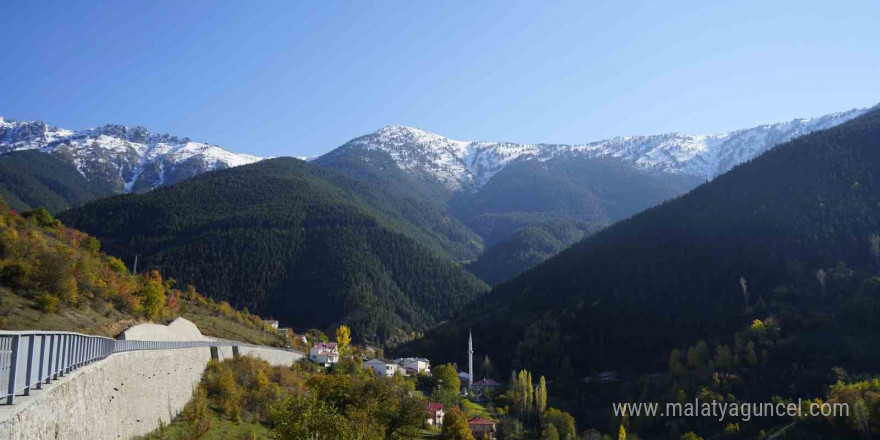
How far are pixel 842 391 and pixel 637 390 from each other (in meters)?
28.6

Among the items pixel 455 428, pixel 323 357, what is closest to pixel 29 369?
pixel 455 428

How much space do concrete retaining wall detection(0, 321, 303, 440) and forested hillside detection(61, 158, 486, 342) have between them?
109m

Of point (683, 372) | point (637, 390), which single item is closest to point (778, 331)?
point (683, 372)

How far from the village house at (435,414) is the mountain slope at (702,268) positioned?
145 ft

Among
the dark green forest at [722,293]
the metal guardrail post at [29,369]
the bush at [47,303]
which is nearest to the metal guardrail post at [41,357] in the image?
the metal guardrail post at [29,369]

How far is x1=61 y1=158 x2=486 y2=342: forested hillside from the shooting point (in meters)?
Answer: 157

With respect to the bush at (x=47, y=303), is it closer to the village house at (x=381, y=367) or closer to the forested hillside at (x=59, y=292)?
the forested hillside at (x=59, y=292)

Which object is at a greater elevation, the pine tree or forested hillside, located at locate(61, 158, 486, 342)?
forested hillside, located at locate(61, 158, 486, 342)

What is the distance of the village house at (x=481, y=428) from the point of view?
215ft

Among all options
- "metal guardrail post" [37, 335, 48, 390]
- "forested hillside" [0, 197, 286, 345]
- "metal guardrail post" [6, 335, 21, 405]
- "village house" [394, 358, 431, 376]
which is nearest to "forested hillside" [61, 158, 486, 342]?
"village house" [394, 358, 431, 376]

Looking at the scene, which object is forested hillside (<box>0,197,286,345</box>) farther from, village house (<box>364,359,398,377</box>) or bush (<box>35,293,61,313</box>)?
village house (<box>364,359,398,377</box>)

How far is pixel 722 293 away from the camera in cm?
10994

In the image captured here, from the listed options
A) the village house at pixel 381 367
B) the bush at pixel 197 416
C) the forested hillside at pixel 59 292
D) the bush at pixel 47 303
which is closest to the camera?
the bush at pixel 197 416

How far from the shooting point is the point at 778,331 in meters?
86.8
